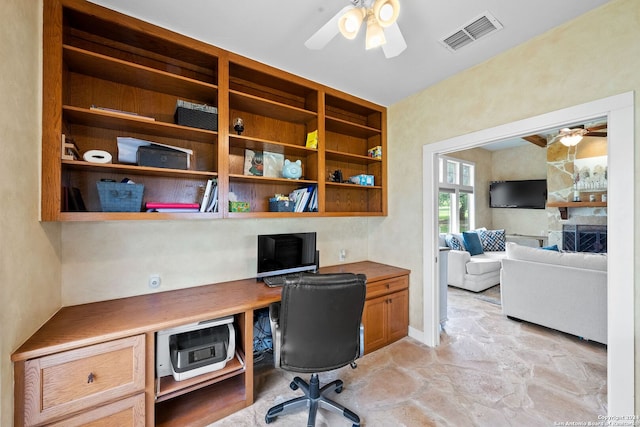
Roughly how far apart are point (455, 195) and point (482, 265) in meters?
2.14

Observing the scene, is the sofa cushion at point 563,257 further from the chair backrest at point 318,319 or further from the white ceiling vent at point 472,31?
the chair backrest at point 318,319

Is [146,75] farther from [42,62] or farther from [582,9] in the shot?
[582,9]

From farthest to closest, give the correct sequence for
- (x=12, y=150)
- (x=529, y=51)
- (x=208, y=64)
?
(x=208, y=64)
(x=529, y=51)
(x=12, y=150)

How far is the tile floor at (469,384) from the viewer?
1.66 m

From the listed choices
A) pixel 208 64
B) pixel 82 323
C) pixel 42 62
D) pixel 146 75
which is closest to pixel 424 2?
pixel 208 64

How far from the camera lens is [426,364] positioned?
7.34 ft

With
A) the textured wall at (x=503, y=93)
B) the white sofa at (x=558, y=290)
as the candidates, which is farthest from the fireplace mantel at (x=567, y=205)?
the textured wall at (x=503, y=93)

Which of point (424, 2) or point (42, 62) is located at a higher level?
point (424, 2)

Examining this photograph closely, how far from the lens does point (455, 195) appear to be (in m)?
5.76

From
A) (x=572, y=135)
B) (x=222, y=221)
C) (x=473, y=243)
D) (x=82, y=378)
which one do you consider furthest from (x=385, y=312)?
(x=572, y=135)

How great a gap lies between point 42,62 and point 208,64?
95 centimetres

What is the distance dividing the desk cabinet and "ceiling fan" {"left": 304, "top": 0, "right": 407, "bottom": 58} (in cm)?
190

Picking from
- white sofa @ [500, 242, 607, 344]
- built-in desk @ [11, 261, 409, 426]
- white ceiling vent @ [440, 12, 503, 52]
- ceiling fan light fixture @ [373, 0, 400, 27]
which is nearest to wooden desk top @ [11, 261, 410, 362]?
built-in desk @ [11, 261, 409, 426]

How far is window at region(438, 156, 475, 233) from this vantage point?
557cm
